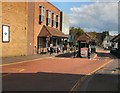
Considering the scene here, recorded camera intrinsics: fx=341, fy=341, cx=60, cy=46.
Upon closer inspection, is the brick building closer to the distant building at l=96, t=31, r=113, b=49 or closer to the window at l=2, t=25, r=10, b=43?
the window at l=2, t=25, r=10, b=43

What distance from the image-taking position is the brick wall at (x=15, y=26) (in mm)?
39406

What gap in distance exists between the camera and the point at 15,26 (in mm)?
42281

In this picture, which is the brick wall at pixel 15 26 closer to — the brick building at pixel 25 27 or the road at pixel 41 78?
the brick building at pixel 25 27

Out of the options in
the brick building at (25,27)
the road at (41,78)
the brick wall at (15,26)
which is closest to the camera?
the road at (41,78)

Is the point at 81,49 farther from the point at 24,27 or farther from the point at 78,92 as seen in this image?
the point at 78,92

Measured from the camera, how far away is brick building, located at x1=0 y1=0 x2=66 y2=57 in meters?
39.8

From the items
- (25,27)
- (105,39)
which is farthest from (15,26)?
(105,39)

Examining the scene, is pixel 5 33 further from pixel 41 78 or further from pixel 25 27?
pixel 41 78

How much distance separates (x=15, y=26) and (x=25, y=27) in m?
3.76

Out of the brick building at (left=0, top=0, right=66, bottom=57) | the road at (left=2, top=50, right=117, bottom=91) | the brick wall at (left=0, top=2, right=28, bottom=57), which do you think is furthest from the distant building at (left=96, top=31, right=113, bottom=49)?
the road at (left=2, top=50, right=117, bottom=91)

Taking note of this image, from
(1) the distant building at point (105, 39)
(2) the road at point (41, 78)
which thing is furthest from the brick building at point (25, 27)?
(1) the distant building at point (105, 39)

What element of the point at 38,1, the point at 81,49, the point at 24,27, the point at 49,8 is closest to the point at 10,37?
the point at 24,27

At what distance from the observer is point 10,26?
134ft

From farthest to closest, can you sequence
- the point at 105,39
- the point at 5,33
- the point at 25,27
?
the point at 105,39 → the point at 25,27 → the point at 5,33
